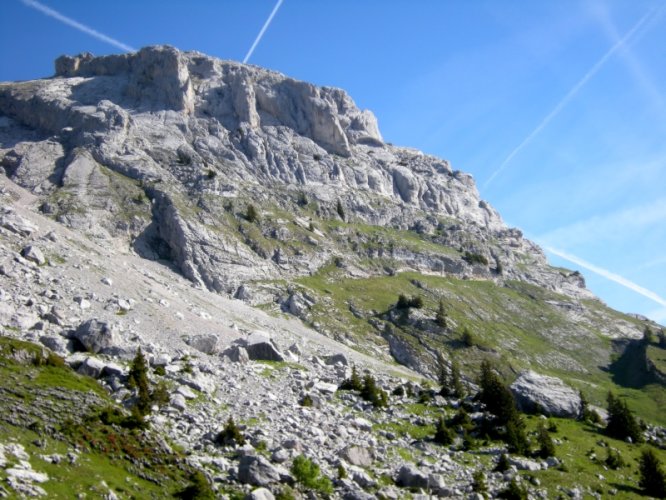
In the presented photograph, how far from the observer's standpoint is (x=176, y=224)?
11975 cm

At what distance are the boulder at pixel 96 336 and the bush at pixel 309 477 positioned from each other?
20.9m

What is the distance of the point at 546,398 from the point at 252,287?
217 ft

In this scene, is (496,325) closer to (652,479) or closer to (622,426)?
(622,426)

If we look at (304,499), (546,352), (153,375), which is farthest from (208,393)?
(546,352)

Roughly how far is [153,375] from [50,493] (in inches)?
762

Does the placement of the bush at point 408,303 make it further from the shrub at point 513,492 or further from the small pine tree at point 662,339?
the shrub at point 513,492

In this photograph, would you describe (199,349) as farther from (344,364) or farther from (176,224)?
(176,224)

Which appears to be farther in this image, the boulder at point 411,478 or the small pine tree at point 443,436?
the small pine tree at point 443,436

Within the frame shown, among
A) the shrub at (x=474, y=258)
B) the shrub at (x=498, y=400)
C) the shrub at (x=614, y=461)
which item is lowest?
the shrub at (x=614, y=461)

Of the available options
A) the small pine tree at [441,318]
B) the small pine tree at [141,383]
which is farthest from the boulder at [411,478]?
the small pine tree at [441,318]

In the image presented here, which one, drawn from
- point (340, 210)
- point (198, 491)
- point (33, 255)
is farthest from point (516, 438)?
point (340, 210)

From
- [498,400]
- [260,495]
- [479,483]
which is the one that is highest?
[498,400]

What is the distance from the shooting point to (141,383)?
37344 millimetres

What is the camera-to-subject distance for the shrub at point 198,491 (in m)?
27.5
